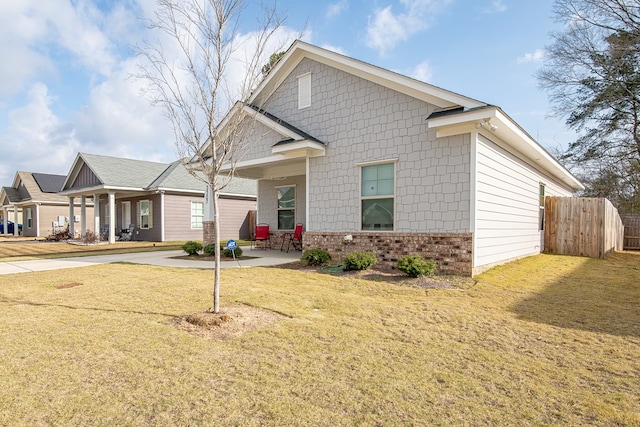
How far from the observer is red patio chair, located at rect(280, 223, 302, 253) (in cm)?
1291

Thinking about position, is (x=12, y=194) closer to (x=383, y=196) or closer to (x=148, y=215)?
(x=148, y=215)

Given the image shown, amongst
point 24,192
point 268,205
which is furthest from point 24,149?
point 268,205

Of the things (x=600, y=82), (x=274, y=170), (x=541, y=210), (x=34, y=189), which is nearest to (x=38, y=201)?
(x=34, y=189)

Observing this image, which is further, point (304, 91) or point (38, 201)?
point (38, 201)

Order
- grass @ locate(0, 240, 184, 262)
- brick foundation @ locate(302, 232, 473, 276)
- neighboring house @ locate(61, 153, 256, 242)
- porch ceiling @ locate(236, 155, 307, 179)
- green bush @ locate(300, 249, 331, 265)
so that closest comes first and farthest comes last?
brick foundation @ locate(302, 232, 473, 276) < green bush @ locate(300, 249, 331, 265) < grass @ locate(0, 240, 184, 262) < porch ceiling @ locate(236, 155, 307, 179) < neighboring house @ locate(61, 153, 256, 242)

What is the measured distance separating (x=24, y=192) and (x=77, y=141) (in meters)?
15.9

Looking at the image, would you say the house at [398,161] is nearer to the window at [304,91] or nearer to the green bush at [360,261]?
the window at [304,91]

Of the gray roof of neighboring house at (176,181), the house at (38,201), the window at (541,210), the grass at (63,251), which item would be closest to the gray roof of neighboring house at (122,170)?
the gray roof of neighboring house at (176,181)

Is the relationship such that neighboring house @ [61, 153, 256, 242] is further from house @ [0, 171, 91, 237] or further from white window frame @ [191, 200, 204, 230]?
house @ [0, 171, 91, 237]

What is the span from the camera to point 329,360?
3186mm

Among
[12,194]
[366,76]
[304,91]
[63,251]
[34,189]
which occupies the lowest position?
[63,251]

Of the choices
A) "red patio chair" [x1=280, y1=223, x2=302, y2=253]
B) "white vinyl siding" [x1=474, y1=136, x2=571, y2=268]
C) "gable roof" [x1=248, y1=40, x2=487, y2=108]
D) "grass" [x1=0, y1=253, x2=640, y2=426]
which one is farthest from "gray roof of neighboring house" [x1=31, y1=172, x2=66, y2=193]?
"white vinyl siding" [x1=474, y1=136, x2=571, y2=268]

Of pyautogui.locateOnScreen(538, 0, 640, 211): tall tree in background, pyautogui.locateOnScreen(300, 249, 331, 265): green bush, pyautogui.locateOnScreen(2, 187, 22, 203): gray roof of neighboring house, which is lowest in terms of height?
pyautogui.locateOnScreen(300, 249, 331, 265): green bush

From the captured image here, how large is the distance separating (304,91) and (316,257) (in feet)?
16.6
